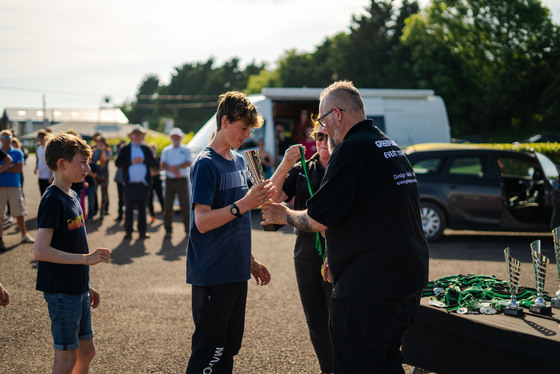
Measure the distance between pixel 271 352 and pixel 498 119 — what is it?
5147cm

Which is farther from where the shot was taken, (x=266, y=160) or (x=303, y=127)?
(x=303, y=127)

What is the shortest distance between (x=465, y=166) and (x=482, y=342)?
7068 millimetres

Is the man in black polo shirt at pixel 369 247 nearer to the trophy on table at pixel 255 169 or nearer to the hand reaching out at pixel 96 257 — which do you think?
the trophy on table at pixel 255 169

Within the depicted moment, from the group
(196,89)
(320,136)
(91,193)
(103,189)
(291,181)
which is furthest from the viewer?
(196,89)

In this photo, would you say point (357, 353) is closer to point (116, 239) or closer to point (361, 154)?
point (361, 154)

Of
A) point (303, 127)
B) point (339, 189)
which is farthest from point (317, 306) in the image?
point (303, 127)

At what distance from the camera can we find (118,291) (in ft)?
21.7

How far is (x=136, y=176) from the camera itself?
10102 millimetres

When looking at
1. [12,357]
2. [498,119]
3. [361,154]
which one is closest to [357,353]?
[361,154]

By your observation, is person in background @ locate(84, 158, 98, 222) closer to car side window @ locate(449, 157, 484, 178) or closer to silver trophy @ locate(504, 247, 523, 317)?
car side window @ locate(449, 157, 484, 178)

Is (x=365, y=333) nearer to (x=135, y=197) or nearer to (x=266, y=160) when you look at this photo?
(x=135, y=197)

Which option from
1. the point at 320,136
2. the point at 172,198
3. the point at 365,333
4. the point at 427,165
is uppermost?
the point at 320,136

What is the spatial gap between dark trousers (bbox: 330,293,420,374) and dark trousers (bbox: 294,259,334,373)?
111 centimetres

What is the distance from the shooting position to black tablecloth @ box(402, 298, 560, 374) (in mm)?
2793
